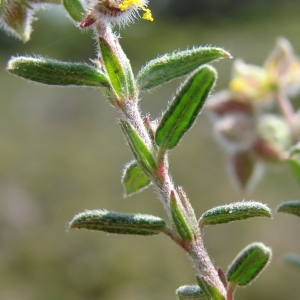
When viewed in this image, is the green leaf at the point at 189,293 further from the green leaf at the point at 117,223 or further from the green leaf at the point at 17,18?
the green leaf at the point at 17,18

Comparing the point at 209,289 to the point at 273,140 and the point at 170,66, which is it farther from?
the point at 273,140

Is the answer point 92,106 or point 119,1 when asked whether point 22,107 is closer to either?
point 92,106

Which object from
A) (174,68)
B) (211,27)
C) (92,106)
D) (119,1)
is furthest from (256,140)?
(211,27)

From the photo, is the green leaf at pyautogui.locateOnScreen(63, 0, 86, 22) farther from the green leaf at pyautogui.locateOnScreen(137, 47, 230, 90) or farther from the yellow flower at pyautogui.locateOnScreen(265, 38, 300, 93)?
the yellow flower at pyautogui.locateOnScreen(265, 38, 300, 93)

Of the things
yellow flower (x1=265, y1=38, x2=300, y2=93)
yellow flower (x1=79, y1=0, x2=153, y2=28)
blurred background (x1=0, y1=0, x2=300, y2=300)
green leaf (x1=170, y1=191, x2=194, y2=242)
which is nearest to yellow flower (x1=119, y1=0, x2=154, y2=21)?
yellow flower (x1=79, y1=0, x2=153, y2=28)

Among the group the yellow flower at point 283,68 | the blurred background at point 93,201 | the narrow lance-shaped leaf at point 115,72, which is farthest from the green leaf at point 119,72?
the blurred background at point 93,201

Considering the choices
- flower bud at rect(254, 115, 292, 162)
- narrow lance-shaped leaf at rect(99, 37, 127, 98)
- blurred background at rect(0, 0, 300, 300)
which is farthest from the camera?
blurred background at rect(0, 0, 300, 300)
